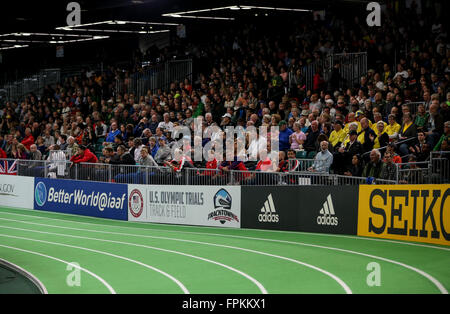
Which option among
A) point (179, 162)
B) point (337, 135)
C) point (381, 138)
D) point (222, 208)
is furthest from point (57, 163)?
point (381, 138)

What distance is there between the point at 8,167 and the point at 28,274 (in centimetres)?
1358

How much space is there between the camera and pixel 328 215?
16.3m

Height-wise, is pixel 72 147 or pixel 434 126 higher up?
pixel 434 126

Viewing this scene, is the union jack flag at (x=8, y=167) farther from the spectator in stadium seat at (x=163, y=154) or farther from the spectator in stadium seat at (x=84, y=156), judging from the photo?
the spectator in stadium seat at (x=163, y=154)

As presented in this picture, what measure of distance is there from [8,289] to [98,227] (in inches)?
305

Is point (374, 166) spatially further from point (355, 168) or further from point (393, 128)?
point (393, 128)

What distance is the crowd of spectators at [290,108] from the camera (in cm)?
1702

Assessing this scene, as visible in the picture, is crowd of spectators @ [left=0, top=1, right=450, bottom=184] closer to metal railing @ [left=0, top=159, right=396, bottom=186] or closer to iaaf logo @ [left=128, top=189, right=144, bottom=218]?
metal railing @ [left=0, top=159, right=396, bottom=186]

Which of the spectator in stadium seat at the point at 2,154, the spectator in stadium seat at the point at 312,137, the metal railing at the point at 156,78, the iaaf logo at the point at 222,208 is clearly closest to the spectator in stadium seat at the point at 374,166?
the spectator in stadium seat at the point at 312,137

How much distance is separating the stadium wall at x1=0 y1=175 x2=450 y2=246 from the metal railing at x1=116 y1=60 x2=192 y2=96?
27.1 ft
